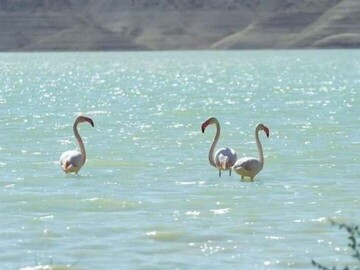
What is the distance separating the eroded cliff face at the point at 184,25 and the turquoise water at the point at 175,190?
81411 mm

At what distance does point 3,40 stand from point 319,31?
26519mm

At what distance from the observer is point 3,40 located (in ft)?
412

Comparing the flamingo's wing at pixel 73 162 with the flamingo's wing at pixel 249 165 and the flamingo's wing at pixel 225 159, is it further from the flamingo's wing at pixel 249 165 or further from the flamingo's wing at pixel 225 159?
the flamingo's wing at pixel 249 165

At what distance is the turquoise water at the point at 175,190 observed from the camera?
13844 millimetres

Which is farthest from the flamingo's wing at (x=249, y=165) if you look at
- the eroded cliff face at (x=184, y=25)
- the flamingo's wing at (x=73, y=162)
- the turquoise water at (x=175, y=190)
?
the eroded cliff face at (x=184, y=25)

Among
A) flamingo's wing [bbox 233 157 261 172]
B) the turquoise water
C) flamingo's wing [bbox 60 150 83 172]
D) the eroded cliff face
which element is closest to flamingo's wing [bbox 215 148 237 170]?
the turquoise water

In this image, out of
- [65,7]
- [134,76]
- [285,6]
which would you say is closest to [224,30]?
[285,6]

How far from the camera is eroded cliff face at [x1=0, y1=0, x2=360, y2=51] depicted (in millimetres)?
121438

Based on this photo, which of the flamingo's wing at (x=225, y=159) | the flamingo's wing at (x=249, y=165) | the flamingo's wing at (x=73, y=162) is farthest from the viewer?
the flamingo's wing at (x=73, y=162)

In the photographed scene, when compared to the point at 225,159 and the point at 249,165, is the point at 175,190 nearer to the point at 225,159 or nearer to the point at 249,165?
the point at 249,165

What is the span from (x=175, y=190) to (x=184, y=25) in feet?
342

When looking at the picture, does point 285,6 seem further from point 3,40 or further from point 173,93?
point 173,93

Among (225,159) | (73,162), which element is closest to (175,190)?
(225,159)

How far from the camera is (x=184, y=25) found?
401ft
